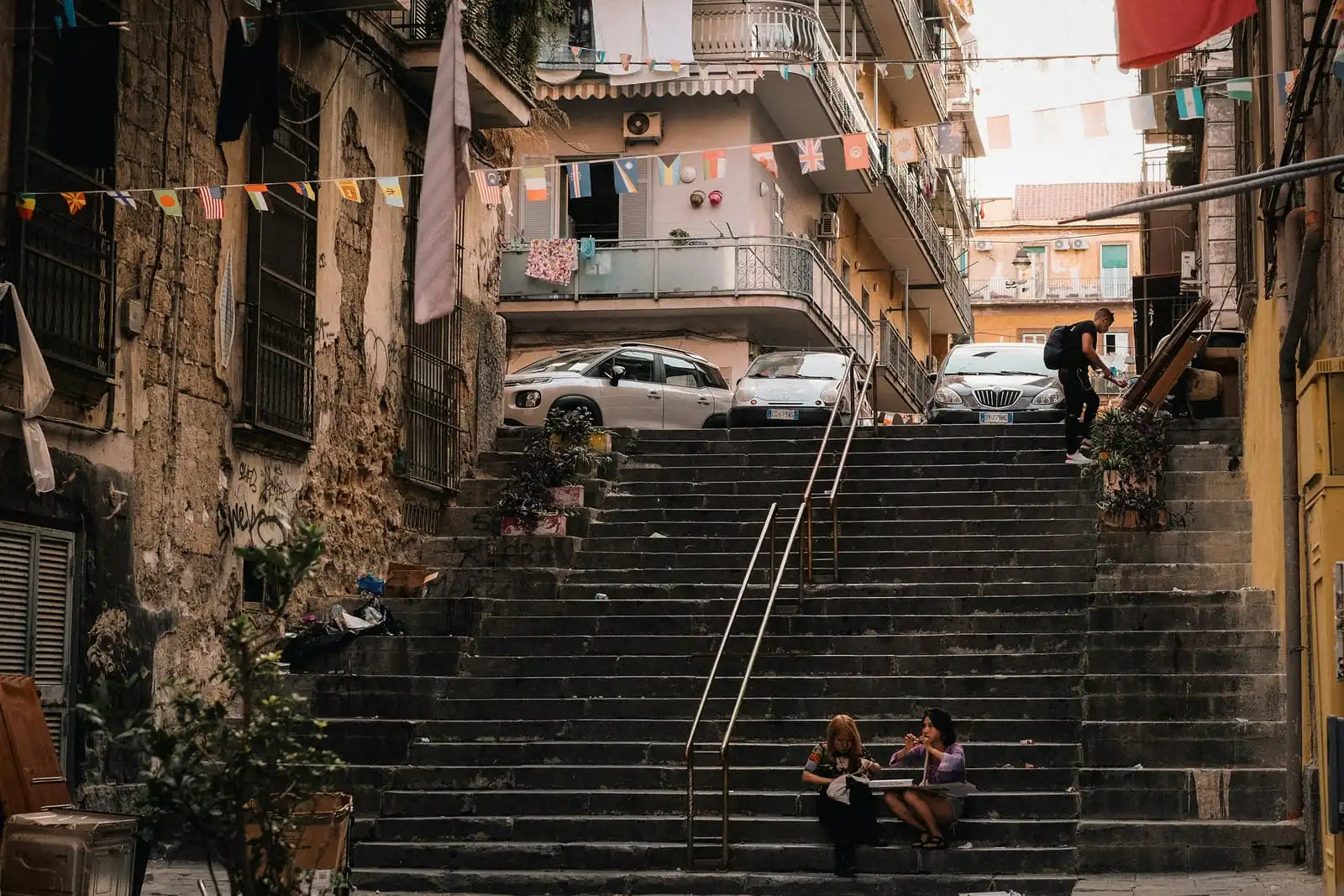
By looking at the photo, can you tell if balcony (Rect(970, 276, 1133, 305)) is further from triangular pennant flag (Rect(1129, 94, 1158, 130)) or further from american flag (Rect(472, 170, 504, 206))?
triangular pennant flag (Rect(1129, 94, 1158, 130))

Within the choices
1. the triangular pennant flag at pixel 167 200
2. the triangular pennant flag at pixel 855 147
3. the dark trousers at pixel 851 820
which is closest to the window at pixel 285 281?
the triangular pennant flag at pixel 167 200

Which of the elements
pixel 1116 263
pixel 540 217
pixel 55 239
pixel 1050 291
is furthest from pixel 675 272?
pixel 1116 263

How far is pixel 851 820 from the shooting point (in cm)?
1228

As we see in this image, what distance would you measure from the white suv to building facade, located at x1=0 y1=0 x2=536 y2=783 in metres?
4.24

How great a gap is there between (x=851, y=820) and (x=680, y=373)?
13.2 metres

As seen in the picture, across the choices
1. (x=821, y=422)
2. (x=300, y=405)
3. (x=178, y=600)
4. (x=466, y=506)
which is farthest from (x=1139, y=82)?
(x=178, y=600)

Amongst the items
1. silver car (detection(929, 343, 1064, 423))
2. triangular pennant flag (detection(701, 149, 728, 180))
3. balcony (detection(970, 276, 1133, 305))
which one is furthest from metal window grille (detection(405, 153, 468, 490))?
balcony (detection(970, 276, 1133, 305))

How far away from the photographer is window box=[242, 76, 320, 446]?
15094mm

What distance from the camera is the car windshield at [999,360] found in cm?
2394

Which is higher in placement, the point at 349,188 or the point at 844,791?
the point at 349,188

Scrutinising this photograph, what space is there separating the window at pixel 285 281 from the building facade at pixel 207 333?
0.02 metres

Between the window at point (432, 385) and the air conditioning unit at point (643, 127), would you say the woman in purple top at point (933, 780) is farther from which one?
the air conditioning unit at point (643, 127)

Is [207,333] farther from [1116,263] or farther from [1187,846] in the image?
[1116,263]

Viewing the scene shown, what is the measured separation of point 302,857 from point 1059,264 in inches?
2280
